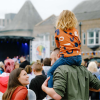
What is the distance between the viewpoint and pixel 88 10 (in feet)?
72.3

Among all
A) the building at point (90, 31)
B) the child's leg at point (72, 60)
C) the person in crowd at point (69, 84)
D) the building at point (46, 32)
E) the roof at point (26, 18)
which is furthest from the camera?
the roof at point (26, 18)

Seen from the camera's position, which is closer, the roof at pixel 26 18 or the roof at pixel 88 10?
the roof at pixel 88 10

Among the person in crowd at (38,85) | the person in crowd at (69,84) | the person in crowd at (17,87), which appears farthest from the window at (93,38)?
the person in crowd at (69,84)

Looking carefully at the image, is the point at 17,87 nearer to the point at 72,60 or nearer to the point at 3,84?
the point at 3,84

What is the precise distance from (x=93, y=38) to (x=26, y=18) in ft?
44.8

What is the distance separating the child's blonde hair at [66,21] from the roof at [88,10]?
1883 cm

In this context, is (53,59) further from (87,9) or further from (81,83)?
(87,9)

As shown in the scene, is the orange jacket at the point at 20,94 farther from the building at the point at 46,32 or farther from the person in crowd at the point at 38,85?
the building at the point at 46,32

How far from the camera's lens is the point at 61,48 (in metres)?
1.98

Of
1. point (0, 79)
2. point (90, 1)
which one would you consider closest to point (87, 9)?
point (90, 1)

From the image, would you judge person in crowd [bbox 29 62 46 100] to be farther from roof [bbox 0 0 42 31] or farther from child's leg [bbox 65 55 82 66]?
roof [bbox 0 0 42 31]

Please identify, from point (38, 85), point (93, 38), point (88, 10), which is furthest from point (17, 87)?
point (88, 10)

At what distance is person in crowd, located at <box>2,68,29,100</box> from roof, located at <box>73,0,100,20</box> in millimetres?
18841

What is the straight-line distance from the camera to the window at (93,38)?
1934cm
